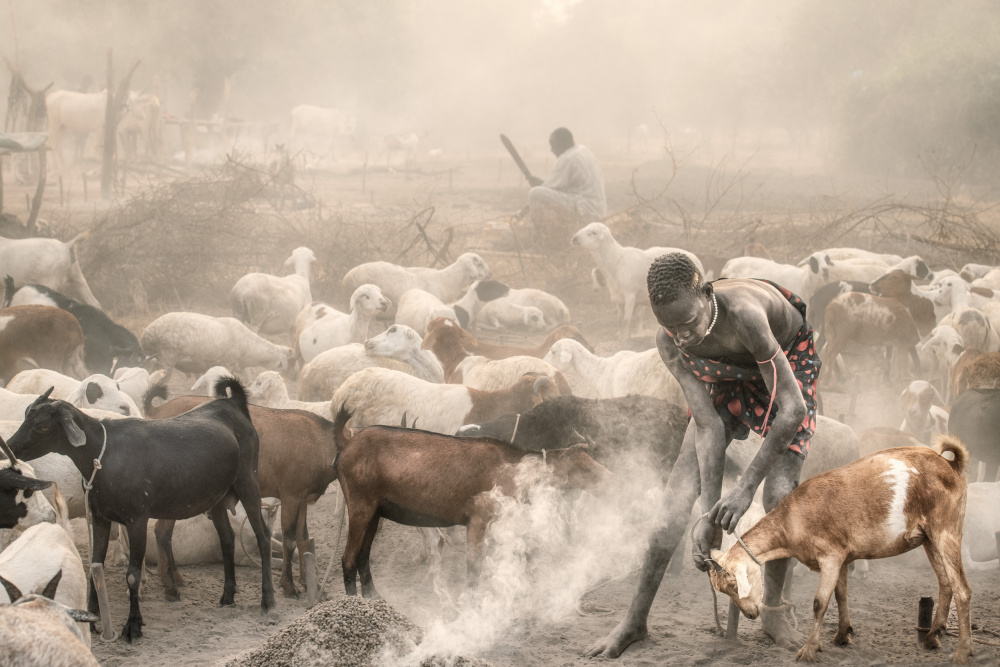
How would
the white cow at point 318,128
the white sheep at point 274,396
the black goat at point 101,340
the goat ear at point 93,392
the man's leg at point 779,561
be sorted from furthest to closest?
the white cow at point 318,128, the black goat at point 101,340, the white sheep at point 274,396, the goat ear at point 93,392, the man's leg at point 779,561

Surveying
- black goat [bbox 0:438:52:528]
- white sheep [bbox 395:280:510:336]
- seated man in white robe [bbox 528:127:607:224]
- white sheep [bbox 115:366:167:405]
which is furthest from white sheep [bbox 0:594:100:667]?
seated man in white robe [bbox 528:127:607:224]

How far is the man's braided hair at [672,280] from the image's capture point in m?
3.48

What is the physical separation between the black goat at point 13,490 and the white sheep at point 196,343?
4.49 m

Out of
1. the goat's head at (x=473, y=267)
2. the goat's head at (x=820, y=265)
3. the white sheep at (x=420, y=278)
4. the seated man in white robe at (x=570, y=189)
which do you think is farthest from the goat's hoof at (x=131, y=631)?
the seated man in white robe at (x=570, y=189)

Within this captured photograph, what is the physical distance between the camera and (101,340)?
28.9 feet

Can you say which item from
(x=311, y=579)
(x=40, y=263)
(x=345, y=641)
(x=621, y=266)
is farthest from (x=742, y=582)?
(x=40, y=263)

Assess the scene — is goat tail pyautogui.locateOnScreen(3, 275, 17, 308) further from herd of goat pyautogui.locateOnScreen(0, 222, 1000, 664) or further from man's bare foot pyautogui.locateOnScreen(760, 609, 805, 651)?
man's bare foot pyautogui.locateOnScreen(760, 609, 805, 651)

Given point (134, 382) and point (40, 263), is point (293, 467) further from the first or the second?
point (40, 263)

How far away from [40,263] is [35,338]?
2.88m

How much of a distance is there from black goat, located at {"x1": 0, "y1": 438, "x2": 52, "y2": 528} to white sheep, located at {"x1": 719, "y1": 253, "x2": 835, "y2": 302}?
890 cm

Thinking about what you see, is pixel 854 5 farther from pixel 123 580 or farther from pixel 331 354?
pixel 123 580

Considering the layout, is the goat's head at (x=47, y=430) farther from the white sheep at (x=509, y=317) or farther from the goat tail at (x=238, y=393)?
the white sheep at (x=509, y=317)

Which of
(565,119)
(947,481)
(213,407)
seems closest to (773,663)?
(947,481)

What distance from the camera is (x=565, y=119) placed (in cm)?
4891
